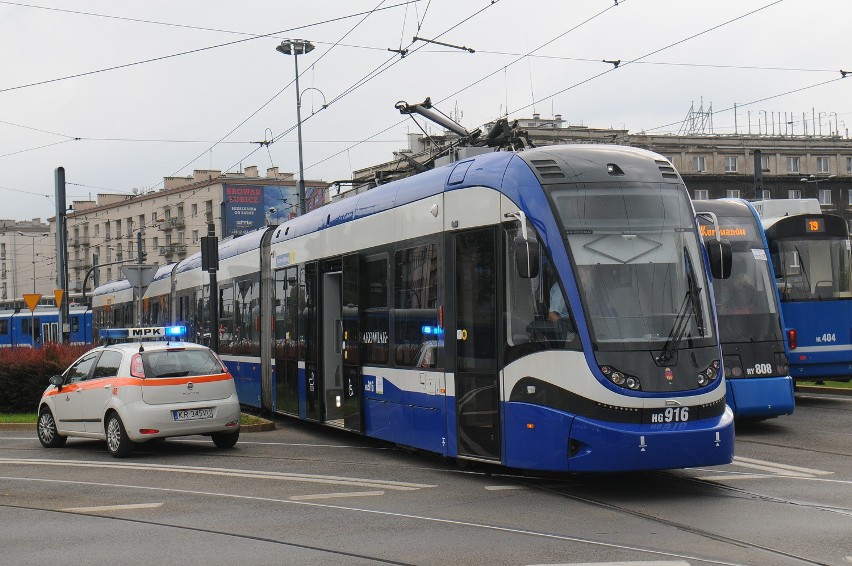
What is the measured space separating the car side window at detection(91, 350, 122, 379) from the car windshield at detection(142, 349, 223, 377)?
0.47 m

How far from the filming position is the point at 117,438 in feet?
51.9

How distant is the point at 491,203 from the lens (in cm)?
1214

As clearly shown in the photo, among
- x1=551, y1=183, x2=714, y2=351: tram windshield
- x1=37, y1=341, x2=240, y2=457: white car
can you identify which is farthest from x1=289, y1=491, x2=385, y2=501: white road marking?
x1=37, y1=341, x2=240, y2=457: white car

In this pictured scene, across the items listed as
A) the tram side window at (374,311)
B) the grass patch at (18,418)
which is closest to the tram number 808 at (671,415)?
the tram side window at (374,311)

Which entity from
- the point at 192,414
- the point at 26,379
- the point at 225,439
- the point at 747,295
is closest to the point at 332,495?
the point at 192,414

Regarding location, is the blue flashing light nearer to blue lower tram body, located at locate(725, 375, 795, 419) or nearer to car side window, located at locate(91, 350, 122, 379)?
car side window, located at locate(91, 350, 122, 379)

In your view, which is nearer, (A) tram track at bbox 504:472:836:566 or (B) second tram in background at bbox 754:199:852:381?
(A) tram track at bbox 504:472:836:566

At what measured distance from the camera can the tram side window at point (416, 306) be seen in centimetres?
1320

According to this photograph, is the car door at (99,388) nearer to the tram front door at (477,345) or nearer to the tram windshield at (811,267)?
the tram front door at (477,345)

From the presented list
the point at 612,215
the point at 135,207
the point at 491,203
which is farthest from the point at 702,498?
the point at 135,207

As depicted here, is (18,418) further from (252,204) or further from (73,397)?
(252,204)

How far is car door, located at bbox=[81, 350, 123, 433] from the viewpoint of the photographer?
634 inches

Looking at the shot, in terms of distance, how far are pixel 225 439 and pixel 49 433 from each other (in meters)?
2.98

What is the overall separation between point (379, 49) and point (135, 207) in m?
77.7
